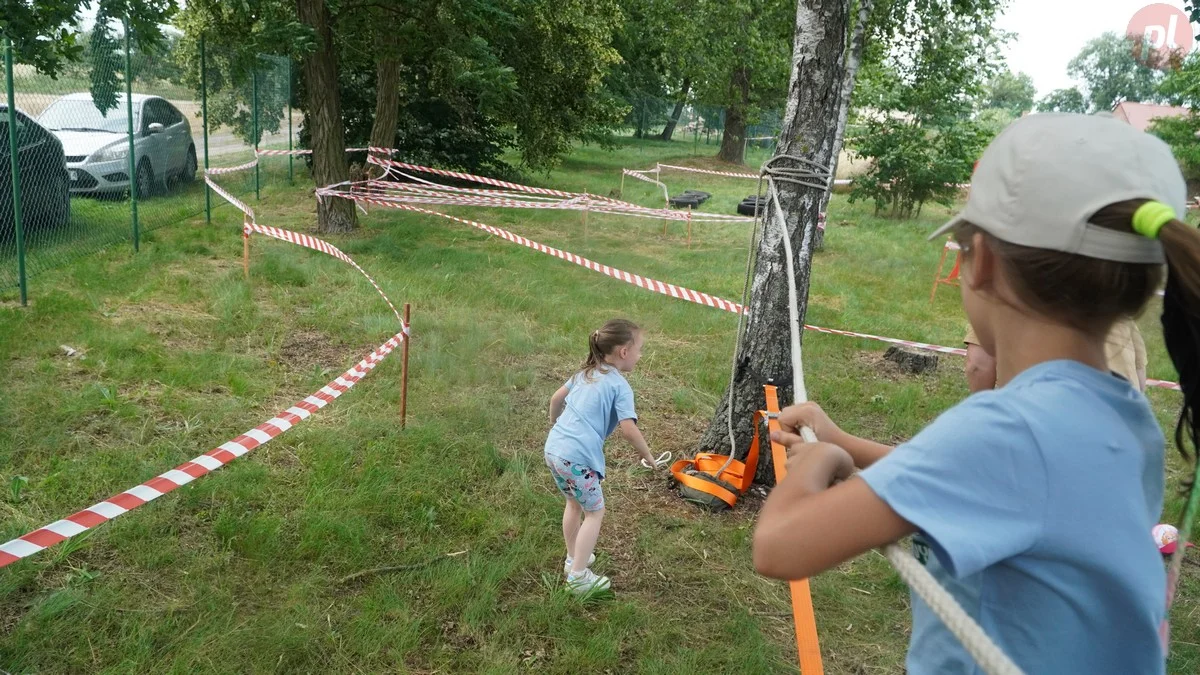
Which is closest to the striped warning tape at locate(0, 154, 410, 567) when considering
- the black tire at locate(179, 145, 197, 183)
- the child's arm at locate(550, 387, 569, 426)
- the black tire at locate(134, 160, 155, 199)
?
the child's arm at locate(550, 387, 569, 426)

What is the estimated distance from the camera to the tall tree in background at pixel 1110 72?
256 ft

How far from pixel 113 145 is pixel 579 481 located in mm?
8354

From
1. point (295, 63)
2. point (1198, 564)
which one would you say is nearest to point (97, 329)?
point (1198, 564)

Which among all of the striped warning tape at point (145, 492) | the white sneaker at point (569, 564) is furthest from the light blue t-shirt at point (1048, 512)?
the white sneaker at point (569, 564)

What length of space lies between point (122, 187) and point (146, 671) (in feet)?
26.8

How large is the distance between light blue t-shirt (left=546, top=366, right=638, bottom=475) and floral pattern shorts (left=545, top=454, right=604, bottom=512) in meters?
0.03

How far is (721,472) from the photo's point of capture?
474 centimetres

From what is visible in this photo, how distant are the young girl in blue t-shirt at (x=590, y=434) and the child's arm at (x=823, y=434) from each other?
6.64 ft

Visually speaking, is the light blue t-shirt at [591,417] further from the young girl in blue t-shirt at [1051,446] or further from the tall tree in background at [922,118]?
the tall tree in background at [922,118]

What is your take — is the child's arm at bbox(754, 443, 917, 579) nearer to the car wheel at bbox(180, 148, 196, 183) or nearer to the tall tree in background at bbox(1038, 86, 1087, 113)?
the car wheel at bbox(180, 148, 196, 183)

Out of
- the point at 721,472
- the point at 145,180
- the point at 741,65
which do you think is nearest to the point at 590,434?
the point at 721,472

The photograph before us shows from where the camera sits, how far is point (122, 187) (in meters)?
9.68

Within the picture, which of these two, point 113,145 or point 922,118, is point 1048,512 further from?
point 922,118

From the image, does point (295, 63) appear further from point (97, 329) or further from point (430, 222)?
point (97, 329)
